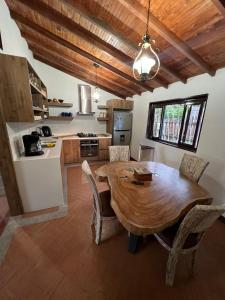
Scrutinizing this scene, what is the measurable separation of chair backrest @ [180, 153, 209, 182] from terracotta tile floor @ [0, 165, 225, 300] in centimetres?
86

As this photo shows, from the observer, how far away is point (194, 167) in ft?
6.56

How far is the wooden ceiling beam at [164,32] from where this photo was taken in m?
1.45

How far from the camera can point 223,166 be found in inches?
82.7

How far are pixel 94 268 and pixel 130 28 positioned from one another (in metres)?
3.05

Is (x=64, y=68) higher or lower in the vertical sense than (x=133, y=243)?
higher

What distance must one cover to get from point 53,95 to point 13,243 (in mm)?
3877

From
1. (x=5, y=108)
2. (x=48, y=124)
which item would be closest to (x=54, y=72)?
(x=48, y=124)

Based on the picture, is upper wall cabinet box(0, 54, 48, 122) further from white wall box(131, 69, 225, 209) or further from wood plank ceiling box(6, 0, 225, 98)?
white wall box(131, 69, 225, 209)

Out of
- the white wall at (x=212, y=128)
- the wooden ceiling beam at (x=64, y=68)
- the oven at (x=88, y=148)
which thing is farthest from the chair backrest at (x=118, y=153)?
the wooden ceiling beam at (x=64, y=68)

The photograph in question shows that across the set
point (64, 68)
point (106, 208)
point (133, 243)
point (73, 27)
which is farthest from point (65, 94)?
point (133, 243)

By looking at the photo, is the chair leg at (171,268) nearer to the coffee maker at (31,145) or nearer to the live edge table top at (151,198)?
the live edge table top at (151,198)

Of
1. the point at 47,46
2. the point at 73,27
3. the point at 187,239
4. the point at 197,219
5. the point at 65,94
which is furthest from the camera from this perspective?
the point at 65,94

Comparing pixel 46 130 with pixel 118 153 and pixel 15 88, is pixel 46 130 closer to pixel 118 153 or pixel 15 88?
pixel 15 88

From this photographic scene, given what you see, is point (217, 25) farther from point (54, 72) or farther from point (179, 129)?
point (54, 72)
